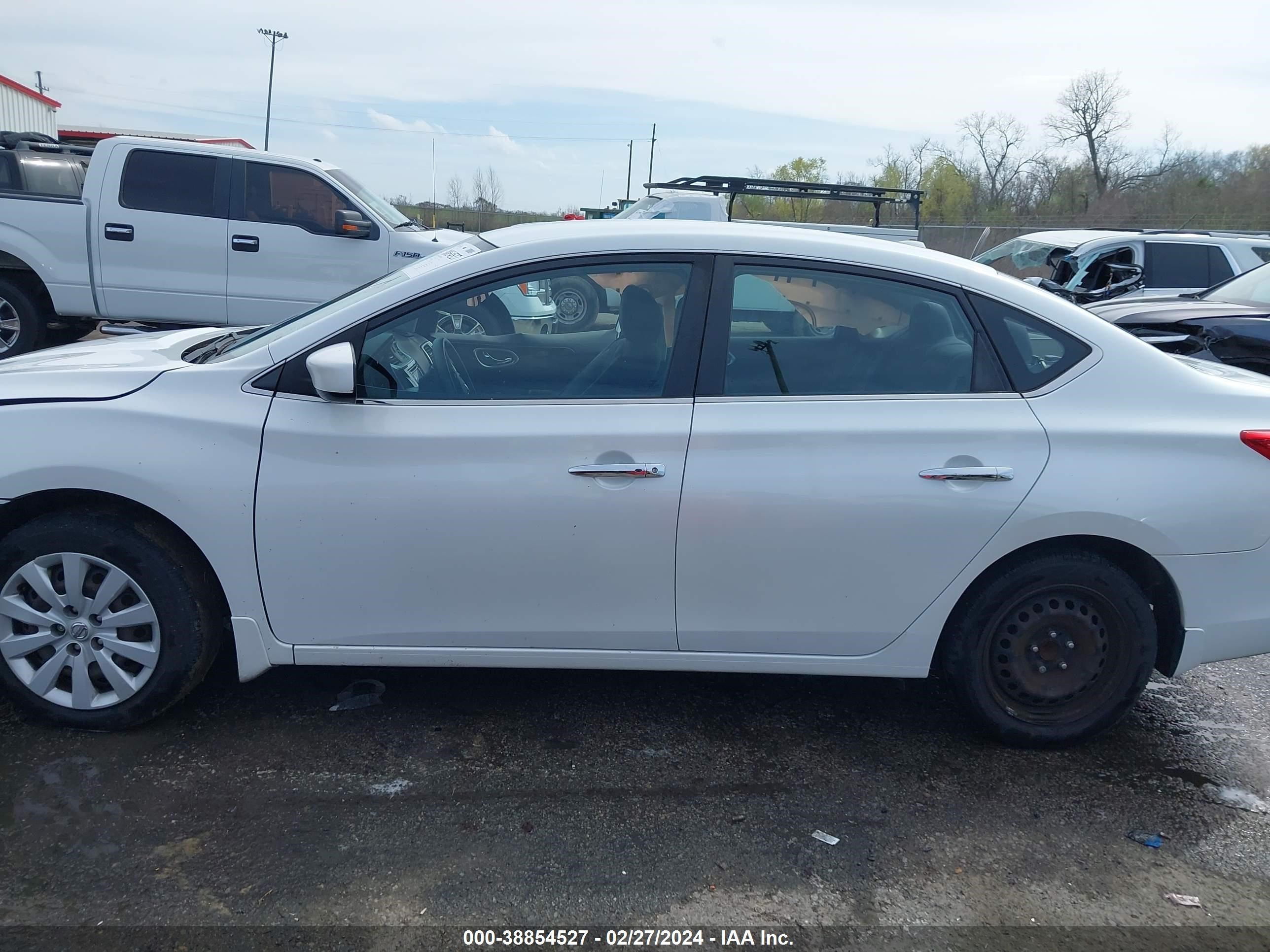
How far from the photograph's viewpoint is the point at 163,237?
9227 mm

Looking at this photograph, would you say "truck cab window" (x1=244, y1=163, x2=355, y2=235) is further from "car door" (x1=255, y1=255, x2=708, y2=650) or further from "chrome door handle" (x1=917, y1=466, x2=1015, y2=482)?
"chrome door handle" (x1=917, y1=466, x2=1015, y2=482)

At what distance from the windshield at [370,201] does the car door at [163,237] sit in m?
1.01

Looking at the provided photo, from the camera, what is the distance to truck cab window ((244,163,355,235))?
947 centimetres

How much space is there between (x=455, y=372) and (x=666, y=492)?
833 millimetres

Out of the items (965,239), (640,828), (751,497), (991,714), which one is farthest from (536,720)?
(965,239)

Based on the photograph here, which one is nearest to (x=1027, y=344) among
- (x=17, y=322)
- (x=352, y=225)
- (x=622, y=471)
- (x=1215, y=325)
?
(x=622, y=471)

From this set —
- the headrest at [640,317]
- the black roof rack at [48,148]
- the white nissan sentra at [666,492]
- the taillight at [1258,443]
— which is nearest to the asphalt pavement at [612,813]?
the white nissan sentra at [666,492]

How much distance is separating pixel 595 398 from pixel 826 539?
881mm

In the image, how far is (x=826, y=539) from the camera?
3250 millimetres

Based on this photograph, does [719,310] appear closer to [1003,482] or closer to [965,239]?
[1003,482]

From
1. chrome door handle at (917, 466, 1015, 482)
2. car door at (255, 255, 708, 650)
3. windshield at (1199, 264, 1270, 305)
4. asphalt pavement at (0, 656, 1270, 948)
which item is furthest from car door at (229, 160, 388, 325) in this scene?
chrome door handle at (917, 466, 1015, 482)

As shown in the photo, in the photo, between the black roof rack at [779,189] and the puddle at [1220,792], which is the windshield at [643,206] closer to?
the black roof rack at [779,189]

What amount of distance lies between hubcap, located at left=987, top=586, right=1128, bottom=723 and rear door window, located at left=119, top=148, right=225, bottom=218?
8.36 meters

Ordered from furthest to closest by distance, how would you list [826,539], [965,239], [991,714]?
[965,239], [991,714], [826,539]
